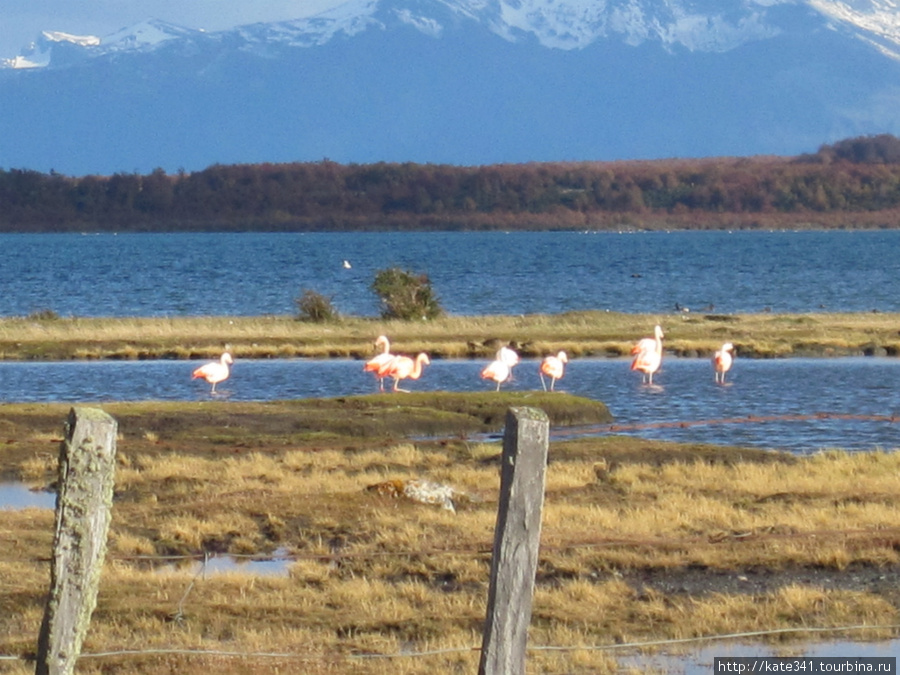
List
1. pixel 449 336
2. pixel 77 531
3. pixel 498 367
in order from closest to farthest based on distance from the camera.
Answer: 1. pixel 77 531
2. pixel 498 367
3. pixel 449 336

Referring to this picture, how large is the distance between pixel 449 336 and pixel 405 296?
4.65 m

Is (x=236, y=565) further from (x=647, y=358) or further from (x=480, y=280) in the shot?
(x=480, y=280)

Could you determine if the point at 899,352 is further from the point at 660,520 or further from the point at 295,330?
the point at 660,520

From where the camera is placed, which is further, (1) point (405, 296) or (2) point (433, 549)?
(1) point (405, 296)

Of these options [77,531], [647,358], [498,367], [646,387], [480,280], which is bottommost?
[480,280]

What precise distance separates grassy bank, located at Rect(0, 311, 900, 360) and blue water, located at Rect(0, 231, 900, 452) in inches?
69.4

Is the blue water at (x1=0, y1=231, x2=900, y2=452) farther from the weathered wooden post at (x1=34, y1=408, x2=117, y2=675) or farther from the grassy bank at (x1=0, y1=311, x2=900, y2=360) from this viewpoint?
the weathered wooden post at (x1=34, y1=408, x2=117, y2=675)

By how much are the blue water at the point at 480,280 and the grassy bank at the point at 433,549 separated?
39.3m

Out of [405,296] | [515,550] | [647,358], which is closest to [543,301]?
[405,296]

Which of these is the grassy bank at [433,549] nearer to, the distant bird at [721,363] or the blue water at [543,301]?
the blue water at [543,301]

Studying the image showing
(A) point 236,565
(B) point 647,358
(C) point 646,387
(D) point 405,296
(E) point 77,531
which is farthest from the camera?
(D) point 405,296

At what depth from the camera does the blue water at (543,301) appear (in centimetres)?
2555

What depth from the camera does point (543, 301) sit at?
65562 mm

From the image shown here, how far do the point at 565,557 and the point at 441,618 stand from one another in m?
2.01
